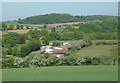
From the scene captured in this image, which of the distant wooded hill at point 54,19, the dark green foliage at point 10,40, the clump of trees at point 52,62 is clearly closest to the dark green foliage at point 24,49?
the dark green foliage at point 10,40

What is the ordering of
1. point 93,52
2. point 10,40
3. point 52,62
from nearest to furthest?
point 52,62 → point 93,52 → point 10,40

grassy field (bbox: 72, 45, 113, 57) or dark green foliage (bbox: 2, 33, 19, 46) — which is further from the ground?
dark green foliage (bbox: 2, 33, 19, 46)

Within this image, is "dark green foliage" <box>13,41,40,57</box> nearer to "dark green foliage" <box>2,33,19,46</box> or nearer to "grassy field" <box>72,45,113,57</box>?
"dark green foliage" <box>2,33,19,46</box>

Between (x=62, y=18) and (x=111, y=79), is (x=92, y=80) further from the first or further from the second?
(x=62, y=18)

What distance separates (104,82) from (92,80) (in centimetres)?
26

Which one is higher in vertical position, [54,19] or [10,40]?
[54,19]

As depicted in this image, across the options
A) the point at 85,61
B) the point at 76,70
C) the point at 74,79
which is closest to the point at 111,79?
the point at 74,79

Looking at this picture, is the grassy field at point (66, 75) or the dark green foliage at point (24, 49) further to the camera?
the dark green foliage at point (24, 49)

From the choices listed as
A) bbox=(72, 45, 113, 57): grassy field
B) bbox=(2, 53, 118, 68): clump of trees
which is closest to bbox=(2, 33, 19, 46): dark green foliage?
bbox=(72, 45, 113, 57): grassy field

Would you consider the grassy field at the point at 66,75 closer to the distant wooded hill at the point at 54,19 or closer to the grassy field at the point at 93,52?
the grassy field at the point at 93,52

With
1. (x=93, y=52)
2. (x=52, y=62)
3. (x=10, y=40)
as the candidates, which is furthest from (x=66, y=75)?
(x=10, y=40)

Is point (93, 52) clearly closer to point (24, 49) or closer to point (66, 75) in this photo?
point (24, 49)

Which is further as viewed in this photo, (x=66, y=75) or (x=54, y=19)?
(x=54, y=19)

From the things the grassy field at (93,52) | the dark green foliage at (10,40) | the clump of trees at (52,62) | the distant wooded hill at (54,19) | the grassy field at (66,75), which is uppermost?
the distant wooded hill at (54,19)
